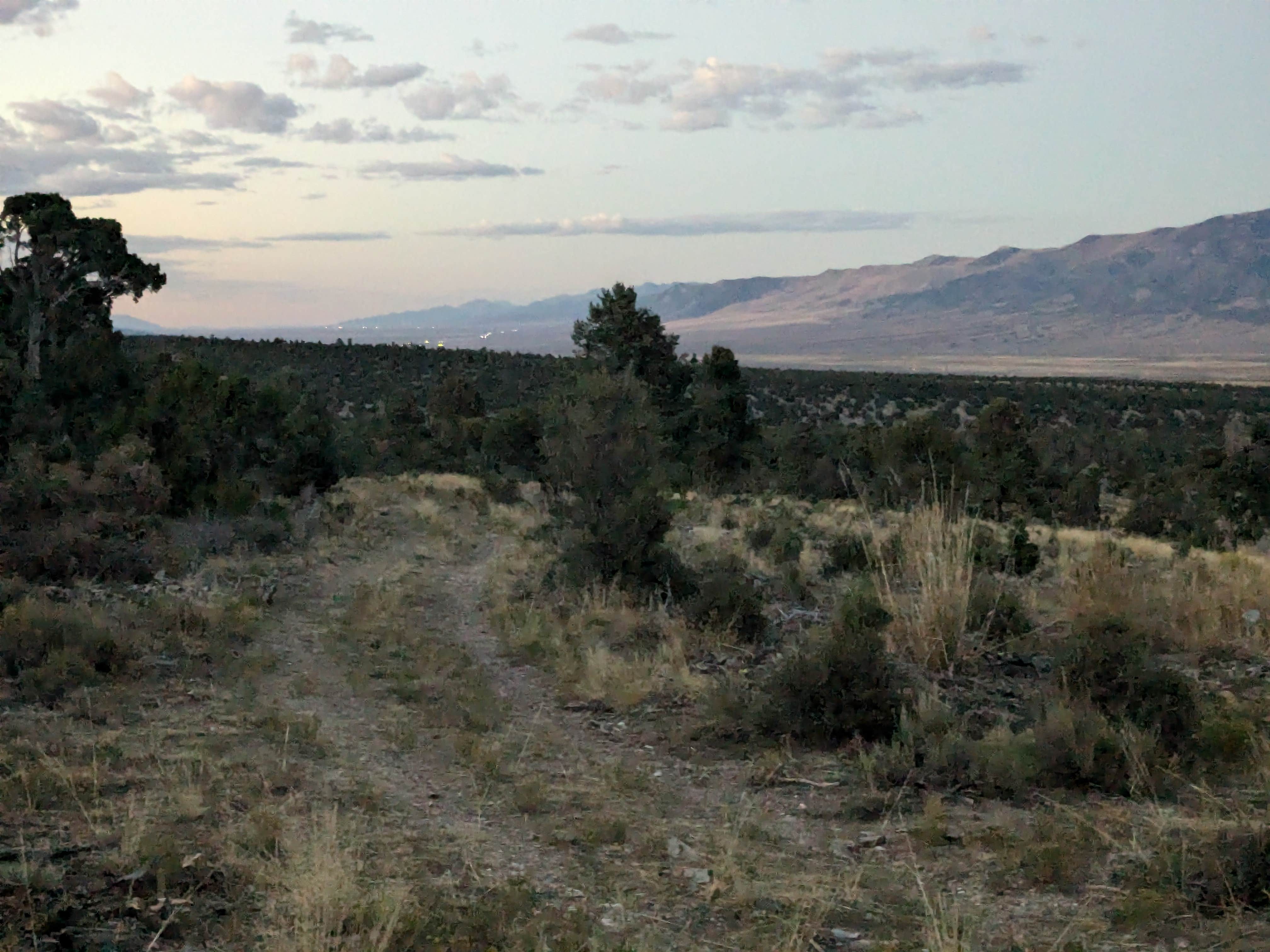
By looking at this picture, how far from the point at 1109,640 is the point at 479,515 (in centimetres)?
1601

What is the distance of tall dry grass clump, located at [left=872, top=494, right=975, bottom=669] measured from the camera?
790 centimetres

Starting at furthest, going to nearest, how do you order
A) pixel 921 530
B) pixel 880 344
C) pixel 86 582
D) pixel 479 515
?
1. pixel 880 344
2. pixel 479 515
3. pixel 86 582
4. pixel 921 530

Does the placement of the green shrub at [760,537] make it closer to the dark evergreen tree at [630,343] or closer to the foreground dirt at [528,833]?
the foreground dirt at [528,833]

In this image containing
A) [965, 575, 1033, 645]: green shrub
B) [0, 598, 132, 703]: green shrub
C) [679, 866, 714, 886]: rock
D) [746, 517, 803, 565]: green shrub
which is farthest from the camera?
[746, 517, 803, 565]: green shrub

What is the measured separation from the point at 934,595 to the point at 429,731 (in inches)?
154

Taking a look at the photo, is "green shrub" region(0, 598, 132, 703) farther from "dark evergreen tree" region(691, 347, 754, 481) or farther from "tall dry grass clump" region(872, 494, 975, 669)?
"dark evergreen tree" region(691, 347, 754, 481)

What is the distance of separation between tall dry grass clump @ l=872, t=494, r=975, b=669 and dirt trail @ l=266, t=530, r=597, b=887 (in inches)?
103

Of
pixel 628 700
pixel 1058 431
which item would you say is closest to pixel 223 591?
pixel 628 700

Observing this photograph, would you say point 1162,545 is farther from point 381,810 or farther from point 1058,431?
point 1058,431

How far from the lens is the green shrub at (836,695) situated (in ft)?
22.3

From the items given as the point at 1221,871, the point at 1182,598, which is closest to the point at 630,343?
A: the point at 1182,598

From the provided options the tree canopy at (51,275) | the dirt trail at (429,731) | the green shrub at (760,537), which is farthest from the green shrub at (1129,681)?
the tree canopy at (51,275)

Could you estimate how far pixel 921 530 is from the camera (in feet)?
29.3

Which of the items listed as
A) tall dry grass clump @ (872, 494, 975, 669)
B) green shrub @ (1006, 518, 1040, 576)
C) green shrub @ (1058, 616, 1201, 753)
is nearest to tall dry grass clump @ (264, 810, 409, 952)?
green shrub @ (1058, 616, 1201, 753)
